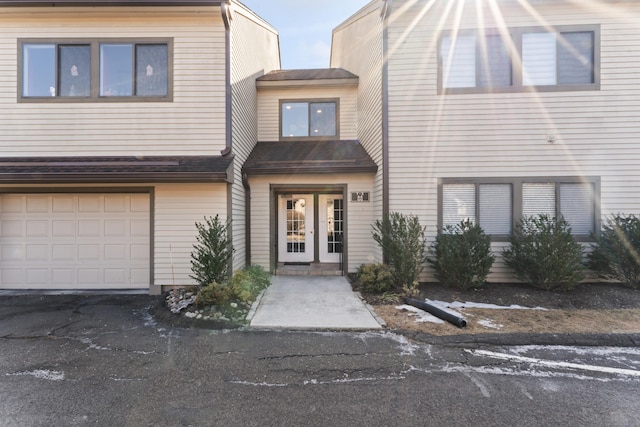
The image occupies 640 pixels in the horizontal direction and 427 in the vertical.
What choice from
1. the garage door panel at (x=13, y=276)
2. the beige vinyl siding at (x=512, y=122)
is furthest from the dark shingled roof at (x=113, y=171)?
the beige vinyl siding at (x=512, y=122)

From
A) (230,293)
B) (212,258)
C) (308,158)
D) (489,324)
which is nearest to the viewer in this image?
(489,324)

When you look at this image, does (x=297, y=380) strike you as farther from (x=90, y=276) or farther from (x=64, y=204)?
(x=64, y=204)

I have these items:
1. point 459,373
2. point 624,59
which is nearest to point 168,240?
point 459,373

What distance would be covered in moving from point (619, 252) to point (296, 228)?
24.3 ft

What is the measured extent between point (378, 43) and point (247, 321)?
717 centimetres

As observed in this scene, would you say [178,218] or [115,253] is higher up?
[178,218]

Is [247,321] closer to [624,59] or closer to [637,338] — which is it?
[637,338]

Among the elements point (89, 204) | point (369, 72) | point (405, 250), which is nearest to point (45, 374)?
point (89, 204)

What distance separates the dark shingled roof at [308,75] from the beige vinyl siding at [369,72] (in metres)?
0.40

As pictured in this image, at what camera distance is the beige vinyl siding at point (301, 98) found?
8.98 m

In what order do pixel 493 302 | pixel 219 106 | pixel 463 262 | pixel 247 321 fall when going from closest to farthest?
pixel 247 321, pixel 493 302, pixel 463 262, pixel 219 106

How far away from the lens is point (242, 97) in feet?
24.7

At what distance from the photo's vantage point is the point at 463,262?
20.0 feet

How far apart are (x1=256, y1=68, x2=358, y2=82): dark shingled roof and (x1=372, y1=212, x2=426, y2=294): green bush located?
5.14m
